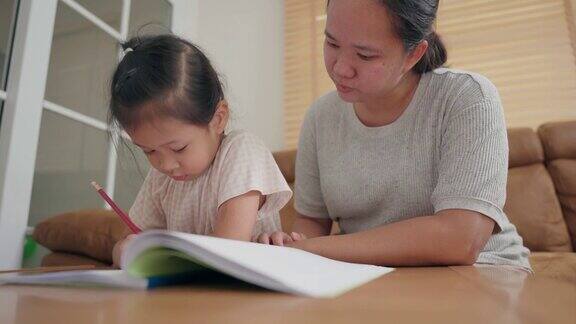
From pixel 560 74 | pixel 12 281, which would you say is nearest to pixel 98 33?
pixel 12 281

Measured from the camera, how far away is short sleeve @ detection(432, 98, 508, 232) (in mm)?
647

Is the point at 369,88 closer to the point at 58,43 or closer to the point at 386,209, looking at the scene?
the point at 386,209

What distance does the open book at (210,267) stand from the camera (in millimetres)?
293

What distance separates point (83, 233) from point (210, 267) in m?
1.37

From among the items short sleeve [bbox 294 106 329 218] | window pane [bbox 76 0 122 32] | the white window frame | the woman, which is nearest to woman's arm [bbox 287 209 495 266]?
the woman

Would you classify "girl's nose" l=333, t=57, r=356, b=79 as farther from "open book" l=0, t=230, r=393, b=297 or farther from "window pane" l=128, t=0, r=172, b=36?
"window pane" l=128, t=0, r=172, b=36

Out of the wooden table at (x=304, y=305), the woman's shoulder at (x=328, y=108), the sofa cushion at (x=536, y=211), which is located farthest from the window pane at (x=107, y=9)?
the sofa cushion at (x=536, y=211)

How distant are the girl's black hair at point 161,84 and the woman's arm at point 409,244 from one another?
1.14ft

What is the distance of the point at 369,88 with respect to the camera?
0.79 meters

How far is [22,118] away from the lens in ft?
4.74

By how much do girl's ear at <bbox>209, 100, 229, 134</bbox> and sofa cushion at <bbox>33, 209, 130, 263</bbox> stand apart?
0.81m

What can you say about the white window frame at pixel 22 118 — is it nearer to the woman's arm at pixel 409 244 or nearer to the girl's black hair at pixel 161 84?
the girl's black hair at pixel 161 84

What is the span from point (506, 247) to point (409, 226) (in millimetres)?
270

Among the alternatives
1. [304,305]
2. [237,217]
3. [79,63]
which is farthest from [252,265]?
[79,63]
